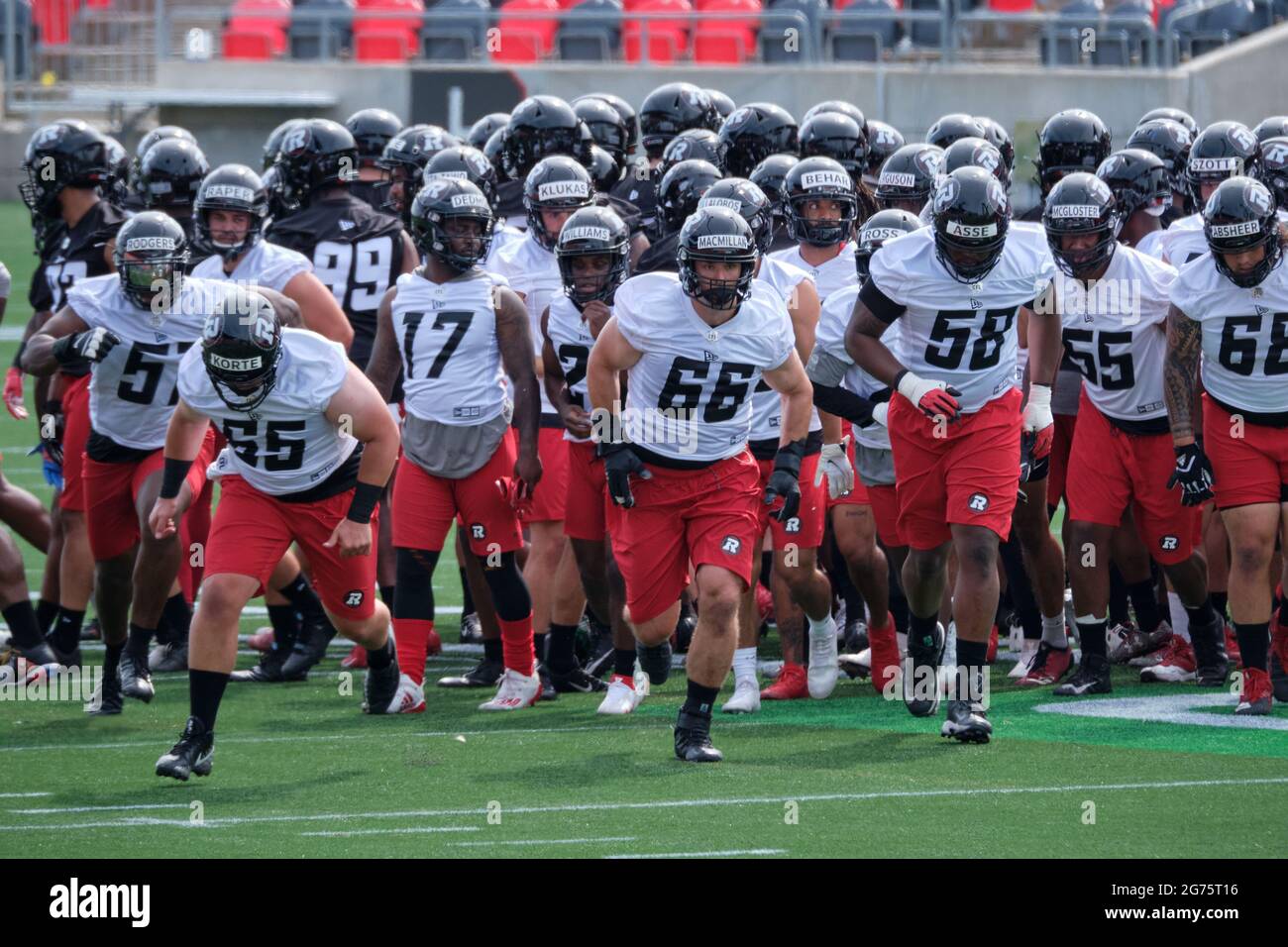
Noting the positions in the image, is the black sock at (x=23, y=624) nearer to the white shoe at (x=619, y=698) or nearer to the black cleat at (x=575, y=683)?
the black cleat at (x=575, y=683)

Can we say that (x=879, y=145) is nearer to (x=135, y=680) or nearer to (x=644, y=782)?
(x=135, y=680)

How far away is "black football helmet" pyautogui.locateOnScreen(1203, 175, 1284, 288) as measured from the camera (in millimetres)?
7098

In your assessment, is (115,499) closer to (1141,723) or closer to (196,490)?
(196,490)

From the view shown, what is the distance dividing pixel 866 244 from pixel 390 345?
72.3 inches

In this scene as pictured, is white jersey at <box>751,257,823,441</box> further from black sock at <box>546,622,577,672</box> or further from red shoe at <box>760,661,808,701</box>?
black sock at <box>546,622,577,672</box>

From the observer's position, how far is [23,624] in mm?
8438

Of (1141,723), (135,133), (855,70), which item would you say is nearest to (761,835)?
(1141,723)

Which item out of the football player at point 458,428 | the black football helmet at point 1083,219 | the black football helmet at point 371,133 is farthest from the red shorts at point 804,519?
the black football helmet at point 371,133

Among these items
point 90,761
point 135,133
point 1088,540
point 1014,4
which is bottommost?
point 90,761

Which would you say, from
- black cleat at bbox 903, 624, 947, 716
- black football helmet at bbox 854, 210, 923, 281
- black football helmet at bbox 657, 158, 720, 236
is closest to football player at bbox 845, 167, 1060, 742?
black cleat at bbox 903, 624, 947, 716

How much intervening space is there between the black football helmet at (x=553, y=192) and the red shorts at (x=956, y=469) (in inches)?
71.9

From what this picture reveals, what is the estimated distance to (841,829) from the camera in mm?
5754

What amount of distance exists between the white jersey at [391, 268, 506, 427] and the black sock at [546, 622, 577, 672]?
90 cm

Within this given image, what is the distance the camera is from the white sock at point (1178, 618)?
8281mm
